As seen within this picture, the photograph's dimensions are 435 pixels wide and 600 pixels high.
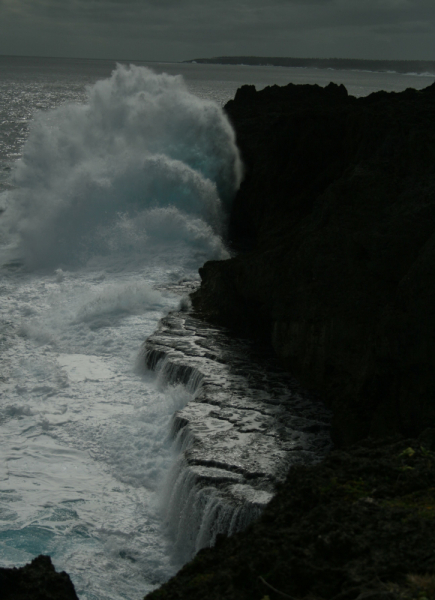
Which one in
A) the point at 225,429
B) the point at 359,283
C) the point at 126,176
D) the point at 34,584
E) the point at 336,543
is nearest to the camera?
the point at 336,543

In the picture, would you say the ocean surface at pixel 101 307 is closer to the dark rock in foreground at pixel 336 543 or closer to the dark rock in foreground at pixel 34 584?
the dark rock in foreground at pixel 34 584

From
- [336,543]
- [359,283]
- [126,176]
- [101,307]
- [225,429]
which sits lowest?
[101,307]

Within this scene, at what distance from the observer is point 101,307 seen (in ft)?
57.7

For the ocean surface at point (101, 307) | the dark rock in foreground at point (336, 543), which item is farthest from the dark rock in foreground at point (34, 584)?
the ocean surface at point (101, 307)

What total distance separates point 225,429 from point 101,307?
7.17 meters

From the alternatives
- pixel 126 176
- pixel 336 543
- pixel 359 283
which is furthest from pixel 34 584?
pixel 126 176

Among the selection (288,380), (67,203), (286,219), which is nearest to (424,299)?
(288,380)

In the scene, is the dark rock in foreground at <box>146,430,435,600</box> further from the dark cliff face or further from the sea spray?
the sea spray

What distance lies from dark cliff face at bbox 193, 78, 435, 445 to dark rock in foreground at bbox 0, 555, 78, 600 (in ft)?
18.0

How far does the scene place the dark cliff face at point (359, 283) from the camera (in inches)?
403

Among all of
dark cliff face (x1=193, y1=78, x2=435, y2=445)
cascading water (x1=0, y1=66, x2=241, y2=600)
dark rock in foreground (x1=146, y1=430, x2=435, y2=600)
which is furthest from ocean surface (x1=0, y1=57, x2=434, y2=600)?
dark rock in foreground (x1=146, y1=430, x2=435, y2=600)

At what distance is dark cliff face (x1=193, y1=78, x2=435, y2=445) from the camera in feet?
33.6

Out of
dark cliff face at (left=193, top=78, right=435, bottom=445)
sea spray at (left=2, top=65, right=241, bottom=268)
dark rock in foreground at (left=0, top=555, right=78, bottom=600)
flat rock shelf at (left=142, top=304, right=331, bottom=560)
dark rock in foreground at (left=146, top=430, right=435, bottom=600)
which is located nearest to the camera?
dark rock in foreground at (left=146, top=430, right=435, bottom=600)

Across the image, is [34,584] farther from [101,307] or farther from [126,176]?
[126,176]
